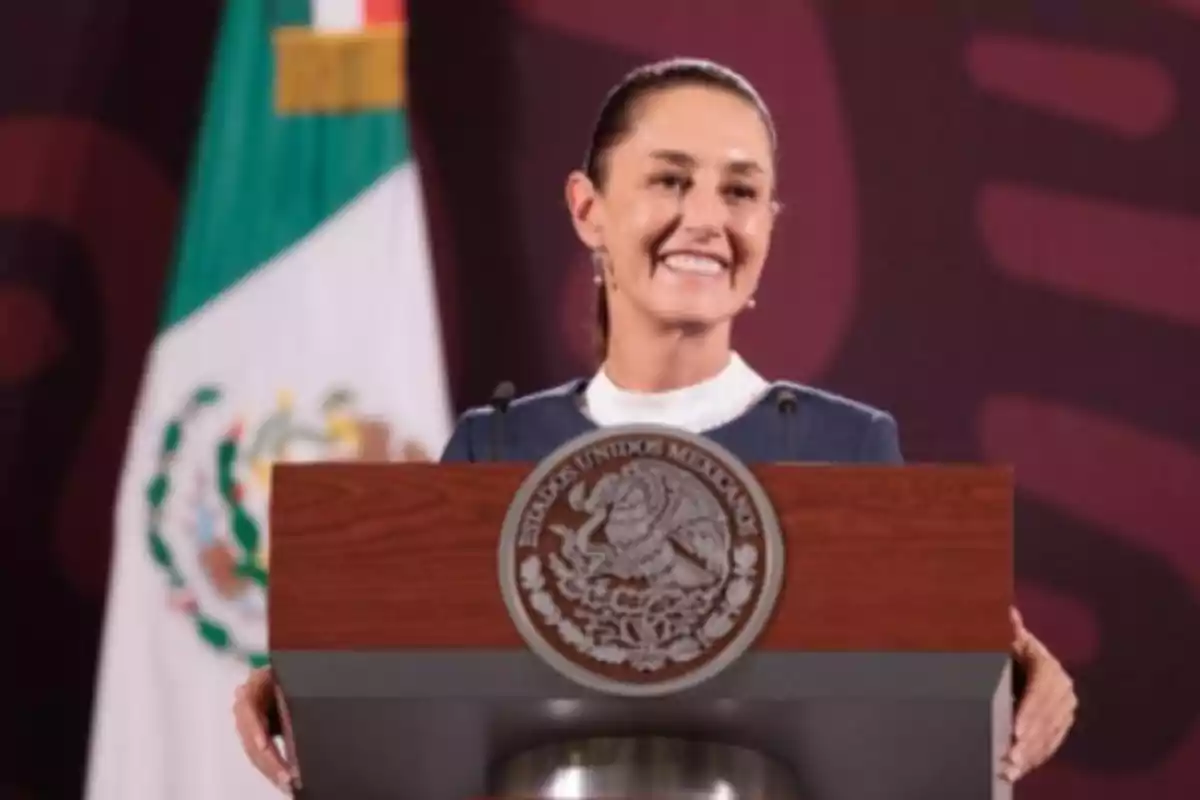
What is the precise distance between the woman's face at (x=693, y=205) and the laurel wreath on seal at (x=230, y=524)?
3.28 ft

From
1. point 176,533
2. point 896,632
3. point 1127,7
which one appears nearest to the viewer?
point 896,632

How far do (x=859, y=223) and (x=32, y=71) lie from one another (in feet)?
4.85

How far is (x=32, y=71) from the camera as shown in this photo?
10.7 ft

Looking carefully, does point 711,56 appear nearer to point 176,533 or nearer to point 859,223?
point 859,223

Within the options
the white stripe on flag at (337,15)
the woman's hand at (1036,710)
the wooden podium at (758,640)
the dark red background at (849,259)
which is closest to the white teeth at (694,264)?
the woman's hand at (1036,710)

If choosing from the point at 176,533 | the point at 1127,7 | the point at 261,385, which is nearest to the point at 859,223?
the point at 1127,7

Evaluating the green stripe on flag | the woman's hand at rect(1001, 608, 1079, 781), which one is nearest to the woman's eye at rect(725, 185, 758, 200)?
the woman's hand at rect(1001, 608, 1079, 781)

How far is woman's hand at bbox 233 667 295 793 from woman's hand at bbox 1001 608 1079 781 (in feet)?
1.93

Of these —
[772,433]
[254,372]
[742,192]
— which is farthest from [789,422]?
[254,372]

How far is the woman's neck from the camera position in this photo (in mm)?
2143

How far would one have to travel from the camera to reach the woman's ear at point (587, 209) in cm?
222

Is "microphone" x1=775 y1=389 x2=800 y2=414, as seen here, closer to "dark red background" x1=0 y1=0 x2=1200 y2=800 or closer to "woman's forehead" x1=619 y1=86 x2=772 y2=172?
"woman's forehead" x1=619 y1=86 x2=772 y2=172

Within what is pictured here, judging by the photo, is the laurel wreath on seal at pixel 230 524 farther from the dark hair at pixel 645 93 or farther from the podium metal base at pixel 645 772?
the podium metal base at pixel 645 772

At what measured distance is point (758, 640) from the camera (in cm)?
126
